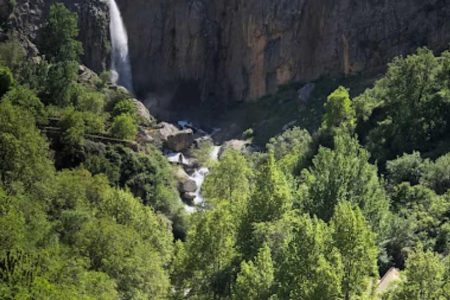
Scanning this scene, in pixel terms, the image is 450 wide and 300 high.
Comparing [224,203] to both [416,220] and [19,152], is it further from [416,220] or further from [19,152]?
[19,152]

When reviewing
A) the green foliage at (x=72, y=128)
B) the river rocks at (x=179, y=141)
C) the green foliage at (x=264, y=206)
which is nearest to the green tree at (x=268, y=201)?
the green foliage at (x=264, y=206)

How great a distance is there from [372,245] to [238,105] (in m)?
74.0

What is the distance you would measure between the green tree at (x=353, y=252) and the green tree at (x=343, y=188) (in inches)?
508

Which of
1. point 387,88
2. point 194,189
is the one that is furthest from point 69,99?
point 387,88

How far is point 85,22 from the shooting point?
333ft

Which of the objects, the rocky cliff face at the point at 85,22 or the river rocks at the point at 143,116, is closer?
the river rocks at the point at 143,116

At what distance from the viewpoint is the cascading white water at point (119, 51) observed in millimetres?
105569

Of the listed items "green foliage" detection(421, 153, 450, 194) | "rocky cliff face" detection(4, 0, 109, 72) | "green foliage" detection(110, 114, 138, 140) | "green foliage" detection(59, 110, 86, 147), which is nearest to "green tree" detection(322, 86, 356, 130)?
"green foliage" detection(421, 153, 450, 194)

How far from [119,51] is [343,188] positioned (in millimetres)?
67319

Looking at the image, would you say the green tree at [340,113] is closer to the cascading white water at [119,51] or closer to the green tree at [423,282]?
the cascading white water at [119,51]

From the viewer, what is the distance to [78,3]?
10212cm

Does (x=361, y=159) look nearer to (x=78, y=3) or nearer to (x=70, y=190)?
(x=70, y=190)

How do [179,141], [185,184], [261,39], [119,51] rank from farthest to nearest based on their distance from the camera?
[119,51] < [261,39] < [179,141] < [185,184]

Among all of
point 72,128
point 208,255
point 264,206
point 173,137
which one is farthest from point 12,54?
point 264,206
